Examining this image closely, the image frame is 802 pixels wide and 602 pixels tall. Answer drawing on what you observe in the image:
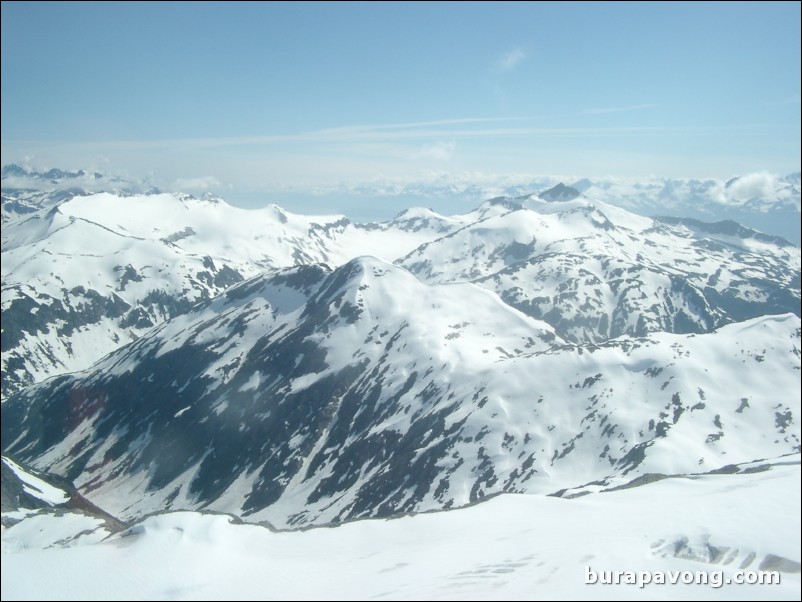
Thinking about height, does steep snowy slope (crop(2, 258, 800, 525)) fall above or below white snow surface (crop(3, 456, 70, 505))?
below

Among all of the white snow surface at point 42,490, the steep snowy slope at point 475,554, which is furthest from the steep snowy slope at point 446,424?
the steep snowy slope at point 475,554

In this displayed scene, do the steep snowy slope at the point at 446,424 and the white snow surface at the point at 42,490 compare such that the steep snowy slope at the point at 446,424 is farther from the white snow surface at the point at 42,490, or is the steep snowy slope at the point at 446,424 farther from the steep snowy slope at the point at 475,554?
the steep snowy slope at the point at 475,554

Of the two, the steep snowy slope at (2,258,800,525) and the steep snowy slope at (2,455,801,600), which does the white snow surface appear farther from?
the steep snowy slope at (2,455,801,600)

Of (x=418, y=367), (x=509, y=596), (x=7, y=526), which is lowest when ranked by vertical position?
(x=418, y=367)

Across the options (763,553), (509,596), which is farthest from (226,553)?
(763,553)

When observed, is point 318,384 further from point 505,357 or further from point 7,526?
point 7,526

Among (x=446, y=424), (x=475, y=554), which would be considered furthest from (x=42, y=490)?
(x=475, y=554)

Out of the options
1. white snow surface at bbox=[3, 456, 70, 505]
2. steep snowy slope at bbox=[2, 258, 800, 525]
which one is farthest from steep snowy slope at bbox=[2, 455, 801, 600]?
steep snowy slope at bbox=[2, 258, 800, 525]
